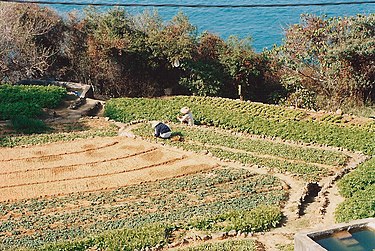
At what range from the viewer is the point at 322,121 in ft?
75.4

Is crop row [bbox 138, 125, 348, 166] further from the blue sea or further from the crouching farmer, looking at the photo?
the blue sea

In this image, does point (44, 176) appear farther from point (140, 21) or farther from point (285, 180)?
point (140, 21)

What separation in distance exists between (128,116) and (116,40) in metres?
6.13

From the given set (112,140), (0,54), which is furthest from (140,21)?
(112,140)

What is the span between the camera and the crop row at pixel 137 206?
14.6m

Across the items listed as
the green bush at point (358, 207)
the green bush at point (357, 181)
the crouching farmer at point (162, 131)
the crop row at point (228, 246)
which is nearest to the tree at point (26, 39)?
the crouching farmer at point (162, 131)

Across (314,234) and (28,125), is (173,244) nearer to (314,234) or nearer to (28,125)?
(314,234)

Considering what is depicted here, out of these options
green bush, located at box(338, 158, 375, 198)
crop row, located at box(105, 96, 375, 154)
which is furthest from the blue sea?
green bush, located at box(338, 158, 375, 198)

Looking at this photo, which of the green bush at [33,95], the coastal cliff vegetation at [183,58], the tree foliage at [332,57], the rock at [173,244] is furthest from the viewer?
the coastal cliff vegetation at [183,58]

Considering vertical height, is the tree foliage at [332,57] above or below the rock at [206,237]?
above

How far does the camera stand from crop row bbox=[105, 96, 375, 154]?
68.1 feet

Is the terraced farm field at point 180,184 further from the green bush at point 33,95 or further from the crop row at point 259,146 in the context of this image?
the green bush at point 33,95

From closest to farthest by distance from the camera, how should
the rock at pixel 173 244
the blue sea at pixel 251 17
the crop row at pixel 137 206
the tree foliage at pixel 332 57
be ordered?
the rock at pixel 173 244 < the crop row at pixel 137 206 < the tree foliage at pixel 332 57 < the blue sea at pixel 251 17

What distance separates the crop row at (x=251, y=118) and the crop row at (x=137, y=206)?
413 centimetres
